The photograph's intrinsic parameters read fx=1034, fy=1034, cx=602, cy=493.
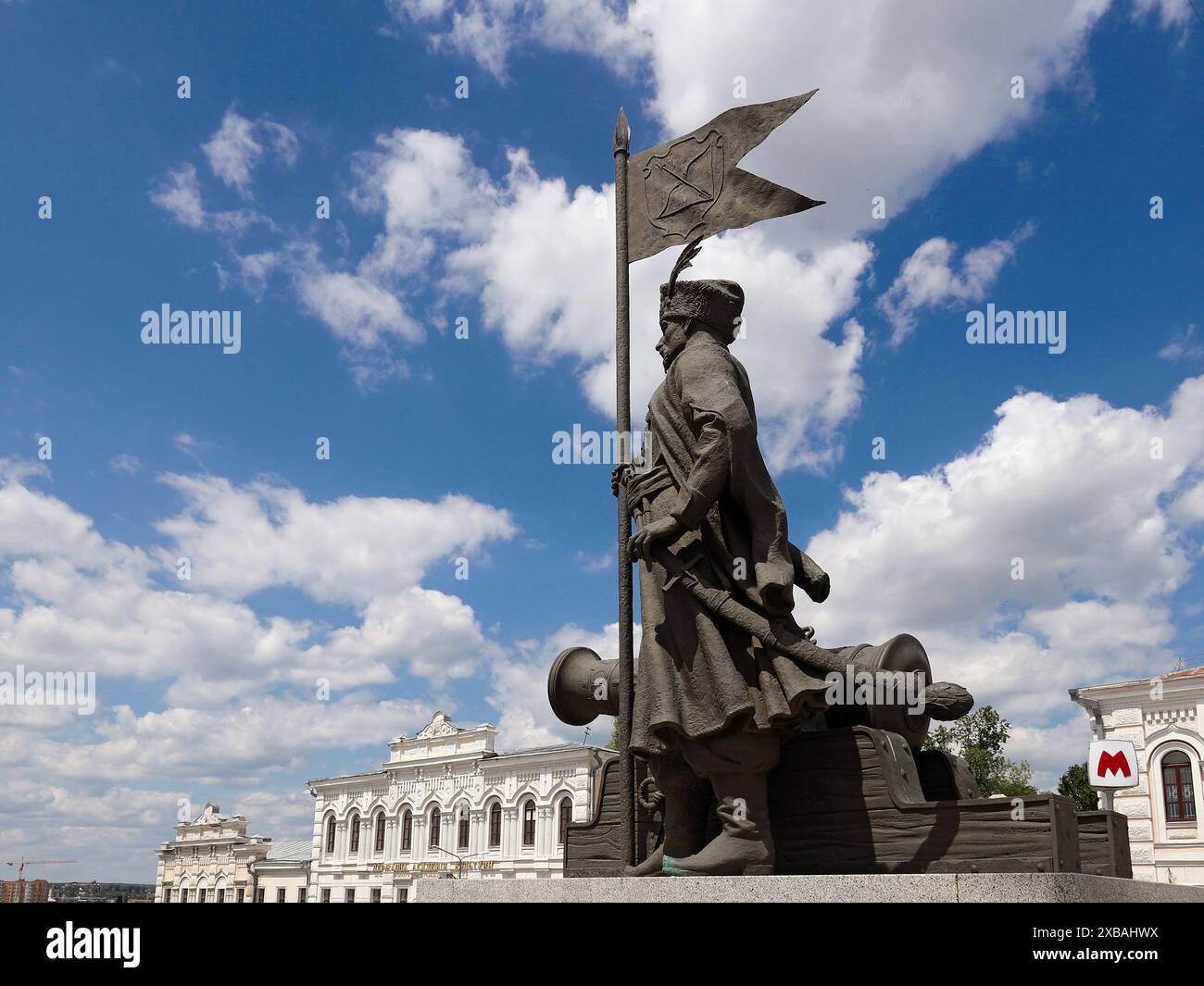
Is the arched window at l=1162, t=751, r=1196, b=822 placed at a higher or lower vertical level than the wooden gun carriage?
lower

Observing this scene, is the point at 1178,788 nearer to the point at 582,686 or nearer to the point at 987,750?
the point at 987,750

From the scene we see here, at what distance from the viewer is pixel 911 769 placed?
170 inches

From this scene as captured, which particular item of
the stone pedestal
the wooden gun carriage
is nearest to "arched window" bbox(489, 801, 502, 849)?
the wooden gun carriage

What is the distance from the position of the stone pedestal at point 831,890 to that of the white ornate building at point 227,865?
4566cm

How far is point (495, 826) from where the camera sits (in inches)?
1560

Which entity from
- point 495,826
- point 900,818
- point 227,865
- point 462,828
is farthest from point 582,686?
point 227,865

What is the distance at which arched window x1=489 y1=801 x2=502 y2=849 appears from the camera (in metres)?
39.3

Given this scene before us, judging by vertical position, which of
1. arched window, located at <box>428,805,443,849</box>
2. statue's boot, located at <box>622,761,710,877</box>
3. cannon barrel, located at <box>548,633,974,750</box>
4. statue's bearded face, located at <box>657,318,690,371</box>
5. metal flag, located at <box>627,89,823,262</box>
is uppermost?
metal flag, located at <box>627,89,823,262</box>

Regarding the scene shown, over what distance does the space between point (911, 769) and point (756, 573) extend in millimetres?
1034

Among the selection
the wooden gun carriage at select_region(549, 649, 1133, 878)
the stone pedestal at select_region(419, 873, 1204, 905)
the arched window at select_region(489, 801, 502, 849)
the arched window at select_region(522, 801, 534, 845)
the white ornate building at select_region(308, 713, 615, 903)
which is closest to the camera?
the stone pedestal at select_region(419, 873, 1204, 905)

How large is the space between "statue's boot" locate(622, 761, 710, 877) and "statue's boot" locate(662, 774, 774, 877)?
16 cm

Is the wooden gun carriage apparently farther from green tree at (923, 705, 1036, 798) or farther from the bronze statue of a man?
green tree at (923, 705, 1036, 798)
